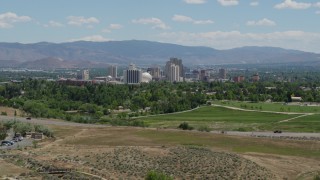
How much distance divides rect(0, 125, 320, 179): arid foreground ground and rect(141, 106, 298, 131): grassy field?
2021cm

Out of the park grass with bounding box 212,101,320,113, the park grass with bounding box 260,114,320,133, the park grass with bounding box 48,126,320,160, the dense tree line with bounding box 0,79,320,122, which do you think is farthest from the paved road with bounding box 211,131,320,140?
the park grass with bounding box 212,101,320,113

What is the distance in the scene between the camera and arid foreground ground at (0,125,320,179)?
53500mm

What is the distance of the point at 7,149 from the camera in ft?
219

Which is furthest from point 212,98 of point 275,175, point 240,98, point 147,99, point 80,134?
point 275,175

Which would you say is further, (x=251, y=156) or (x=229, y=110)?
(x=229, y=110)

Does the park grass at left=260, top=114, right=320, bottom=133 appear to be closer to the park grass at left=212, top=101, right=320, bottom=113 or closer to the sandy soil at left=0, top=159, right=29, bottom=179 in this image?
the park grass at left=212, top=101, right=320, bottom=113

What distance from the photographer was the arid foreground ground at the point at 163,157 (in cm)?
5350

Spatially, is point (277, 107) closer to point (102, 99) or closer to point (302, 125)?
point (302, 125)

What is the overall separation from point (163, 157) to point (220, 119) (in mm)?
56056

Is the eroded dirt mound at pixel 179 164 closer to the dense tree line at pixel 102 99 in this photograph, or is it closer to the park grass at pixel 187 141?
the park grass at pixel 187 141

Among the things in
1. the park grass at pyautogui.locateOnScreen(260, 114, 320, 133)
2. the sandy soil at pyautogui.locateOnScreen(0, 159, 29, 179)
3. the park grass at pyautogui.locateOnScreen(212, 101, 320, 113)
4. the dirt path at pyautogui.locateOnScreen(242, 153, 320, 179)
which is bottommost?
the park grass at pyautogui.locateOnScreen(260, 114, 320, 133)

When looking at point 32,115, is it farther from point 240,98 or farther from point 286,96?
point 286,96

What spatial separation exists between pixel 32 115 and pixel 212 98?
59.8 m

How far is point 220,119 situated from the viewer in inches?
4552
